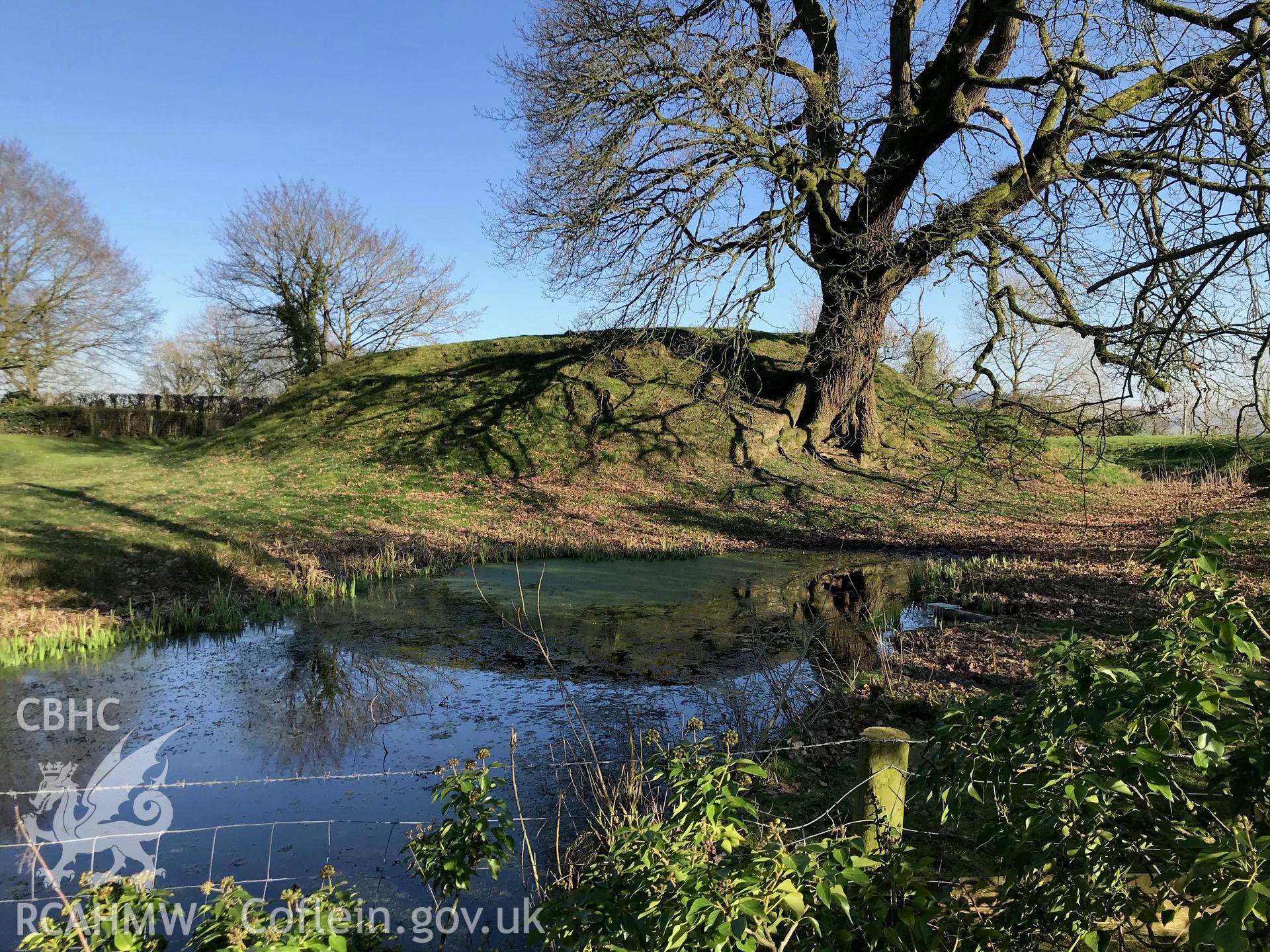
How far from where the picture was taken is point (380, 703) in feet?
21.2

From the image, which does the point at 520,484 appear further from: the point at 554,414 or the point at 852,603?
the point at 852,603

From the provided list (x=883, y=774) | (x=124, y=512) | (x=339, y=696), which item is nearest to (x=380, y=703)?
(x=339, y=696)

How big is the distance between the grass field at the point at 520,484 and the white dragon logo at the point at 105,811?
4.21 metres

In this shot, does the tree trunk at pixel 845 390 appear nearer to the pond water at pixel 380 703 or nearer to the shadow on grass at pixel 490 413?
the shadow on grass at pixel 490 413

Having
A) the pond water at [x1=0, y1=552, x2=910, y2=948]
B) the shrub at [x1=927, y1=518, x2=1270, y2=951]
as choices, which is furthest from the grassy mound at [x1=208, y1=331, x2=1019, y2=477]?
the shrub at [x1=927, y1=518, x2=1270, y2=951]

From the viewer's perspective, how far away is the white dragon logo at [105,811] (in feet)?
12.9

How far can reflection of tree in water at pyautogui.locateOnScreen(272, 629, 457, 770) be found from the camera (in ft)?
18.4

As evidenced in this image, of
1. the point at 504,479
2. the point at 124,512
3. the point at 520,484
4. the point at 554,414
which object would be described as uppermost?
the point at 554,414

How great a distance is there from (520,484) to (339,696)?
12.4 meters

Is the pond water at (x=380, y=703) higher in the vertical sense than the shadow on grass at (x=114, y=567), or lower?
lower

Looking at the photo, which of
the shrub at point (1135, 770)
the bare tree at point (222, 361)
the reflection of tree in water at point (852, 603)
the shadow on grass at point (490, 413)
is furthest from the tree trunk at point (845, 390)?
the bare tree at point (222, 361)

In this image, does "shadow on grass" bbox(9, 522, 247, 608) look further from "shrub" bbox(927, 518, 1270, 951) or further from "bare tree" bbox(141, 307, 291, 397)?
"bare tree" bbox(141, 307, 291, 397)

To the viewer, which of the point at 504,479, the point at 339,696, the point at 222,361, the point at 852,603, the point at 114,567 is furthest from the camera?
the point at 222,361

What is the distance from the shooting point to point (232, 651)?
323 inches
